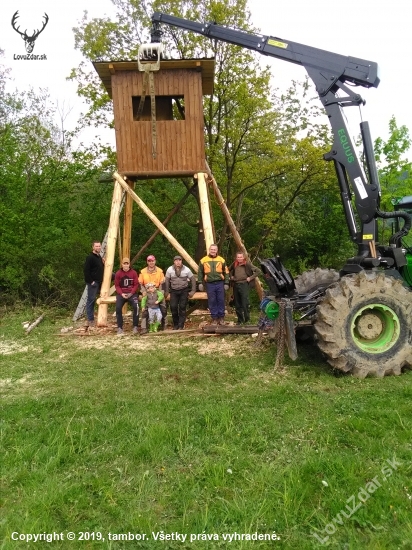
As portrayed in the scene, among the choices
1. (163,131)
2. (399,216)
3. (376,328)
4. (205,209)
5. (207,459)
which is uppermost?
(163,131)

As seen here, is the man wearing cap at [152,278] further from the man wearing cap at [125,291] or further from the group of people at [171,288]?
the man wearing cap at [125,291]

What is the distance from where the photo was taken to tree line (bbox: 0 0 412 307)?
1282cm

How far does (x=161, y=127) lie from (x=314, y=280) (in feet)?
15.9

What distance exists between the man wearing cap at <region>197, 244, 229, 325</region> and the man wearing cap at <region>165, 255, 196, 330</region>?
261 mm

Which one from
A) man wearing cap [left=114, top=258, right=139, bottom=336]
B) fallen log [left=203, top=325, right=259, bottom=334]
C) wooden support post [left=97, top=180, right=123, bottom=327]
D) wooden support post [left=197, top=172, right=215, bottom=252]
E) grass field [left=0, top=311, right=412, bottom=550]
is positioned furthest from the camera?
wooden support post [left=197, top=172, right=215, bottom=252]

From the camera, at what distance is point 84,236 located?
13.8 metres

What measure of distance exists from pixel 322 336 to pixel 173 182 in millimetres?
11740

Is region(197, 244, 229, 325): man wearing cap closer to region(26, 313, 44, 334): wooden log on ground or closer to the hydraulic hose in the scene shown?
the hydraulic hose

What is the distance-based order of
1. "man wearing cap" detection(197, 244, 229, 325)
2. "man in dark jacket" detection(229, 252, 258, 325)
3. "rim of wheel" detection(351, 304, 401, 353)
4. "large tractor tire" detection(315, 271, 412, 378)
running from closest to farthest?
"large tractor tire" detection(315, 271, 412, 378) < "rim of wheel" detection(351, 304, 401, 353) < "man wearing cap" detection(197, 244, 229, 325) < "man in dark jacket" detection(229, 252, 258, 325)

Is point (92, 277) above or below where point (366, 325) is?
above

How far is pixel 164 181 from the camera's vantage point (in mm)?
15453

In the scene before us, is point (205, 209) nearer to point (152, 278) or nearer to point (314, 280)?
point (152, 278)

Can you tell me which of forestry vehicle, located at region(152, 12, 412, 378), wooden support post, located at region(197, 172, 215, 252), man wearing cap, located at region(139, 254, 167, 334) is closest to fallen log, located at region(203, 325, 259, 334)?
forestry vehicle, located at region(152, 12, 412, 378)

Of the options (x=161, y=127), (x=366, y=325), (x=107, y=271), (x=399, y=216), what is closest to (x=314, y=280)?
(x=399, y=216)
